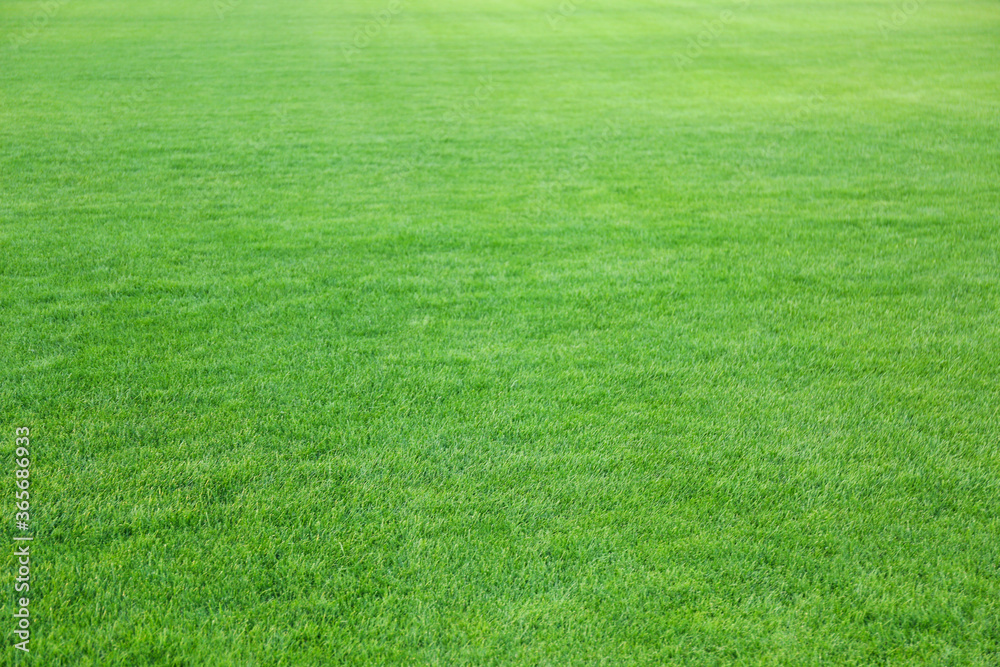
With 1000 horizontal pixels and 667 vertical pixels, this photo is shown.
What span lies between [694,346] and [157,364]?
263 centimetres

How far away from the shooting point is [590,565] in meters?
2.54

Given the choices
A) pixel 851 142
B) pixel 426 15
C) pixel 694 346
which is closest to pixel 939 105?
pixel 851 142

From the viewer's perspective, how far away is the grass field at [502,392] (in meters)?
2.37

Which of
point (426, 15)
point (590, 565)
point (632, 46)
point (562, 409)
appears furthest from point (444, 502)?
point (426, 15)

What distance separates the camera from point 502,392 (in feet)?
11.5

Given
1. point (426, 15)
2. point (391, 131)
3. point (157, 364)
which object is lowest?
point (157, 364)

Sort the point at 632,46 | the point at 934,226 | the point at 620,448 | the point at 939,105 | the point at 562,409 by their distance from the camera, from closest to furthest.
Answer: the point at 620,448
the point at 562,409
the point at 934,226
the point at 939,105
the point at 632,46

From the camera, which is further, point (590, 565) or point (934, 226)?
point (934, 226)

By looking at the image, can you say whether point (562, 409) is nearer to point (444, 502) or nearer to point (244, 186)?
point (444, 502)

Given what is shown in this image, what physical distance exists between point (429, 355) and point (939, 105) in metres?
8.55

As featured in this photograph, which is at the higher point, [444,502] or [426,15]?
[426,15]

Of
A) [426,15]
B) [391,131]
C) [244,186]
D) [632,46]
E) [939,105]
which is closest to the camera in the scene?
[244,186]

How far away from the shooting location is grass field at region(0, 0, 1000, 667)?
2.37 meters

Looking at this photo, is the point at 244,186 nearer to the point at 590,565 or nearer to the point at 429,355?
the point at 429,355
